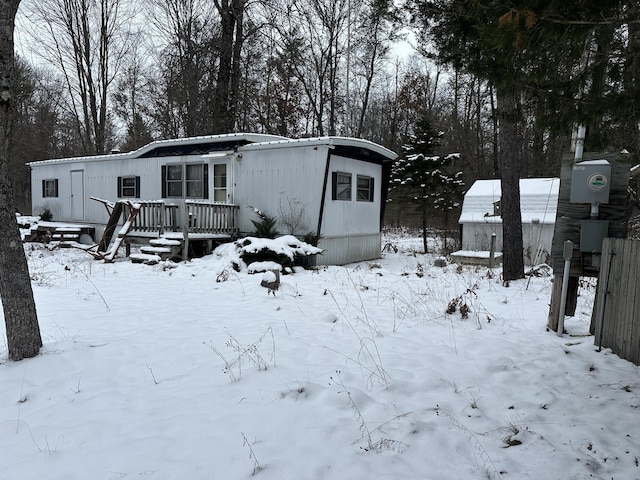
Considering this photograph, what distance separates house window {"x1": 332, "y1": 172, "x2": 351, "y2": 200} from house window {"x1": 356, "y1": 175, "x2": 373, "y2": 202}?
0.48 metres

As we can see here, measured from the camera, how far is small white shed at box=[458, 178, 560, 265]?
13.8 meters

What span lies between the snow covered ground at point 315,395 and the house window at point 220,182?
6.64 m

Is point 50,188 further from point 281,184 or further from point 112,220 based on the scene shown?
point 281,184

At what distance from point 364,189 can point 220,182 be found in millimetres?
4068

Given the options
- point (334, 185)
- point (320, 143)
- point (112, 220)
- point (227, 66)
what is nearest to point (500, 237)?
point (334, 185)

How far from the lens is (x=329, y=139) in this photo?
9945 mm

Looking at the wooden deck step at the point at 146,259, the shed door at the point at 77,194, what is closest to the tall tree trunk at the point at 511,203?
the wooden deck step at the point at 146,259

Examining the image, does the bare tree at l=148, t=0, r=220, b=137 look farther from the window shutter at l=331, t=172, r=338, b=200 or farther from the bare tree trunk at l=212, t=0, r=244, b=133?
the window shutter at l=331, t=172, r=338, b=200

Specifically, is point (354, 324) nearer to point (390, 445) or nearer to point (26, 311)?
point (390, 445)

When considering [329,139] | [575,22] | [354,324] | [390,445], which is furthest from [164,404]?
[329,139]

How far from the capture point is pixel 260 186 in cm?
1123

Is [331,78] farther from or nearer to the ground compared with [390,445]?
farther from the ground

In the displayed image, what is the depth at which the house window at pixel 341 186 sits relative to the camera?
10.9 m

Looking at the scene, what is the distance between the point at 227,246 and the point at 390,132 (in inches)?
765
